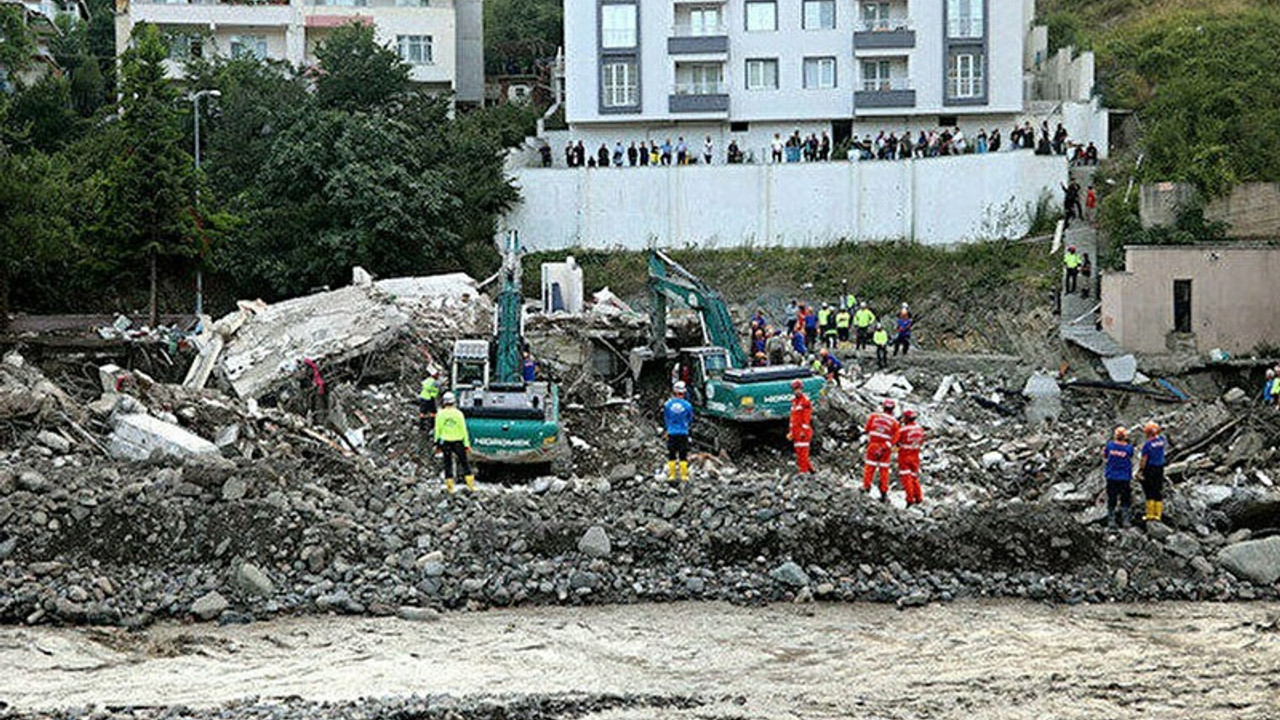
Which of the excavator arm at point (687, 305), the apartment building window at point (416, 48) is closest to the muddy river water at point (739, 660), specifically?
the excavator arm at point (687, 305)

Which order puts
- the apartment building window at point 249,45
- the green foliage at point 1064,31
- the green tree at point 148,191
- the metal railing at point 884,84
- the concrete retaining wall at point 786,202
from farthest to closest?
the apartment building window at point 249,45, the green foliage at point 1064,31, the metal railing at point 884,84, the concrete retaining wall at point 786,202, the green tree at point 148,191

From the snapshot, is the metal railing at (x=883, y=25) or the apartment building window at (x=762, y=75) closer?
the metal railing at (x=883, y=25)

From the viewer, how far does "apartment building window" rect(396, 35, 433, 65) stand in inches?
2313

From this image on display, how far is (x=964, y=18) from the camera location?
166 ft

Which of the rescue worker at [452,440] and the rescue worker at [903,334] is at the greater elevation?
the rescue worker at [903,334]

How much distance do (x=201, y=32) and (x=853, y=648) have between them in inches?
1911

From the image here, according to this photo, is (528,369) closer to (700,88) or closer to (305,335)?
(305,335)

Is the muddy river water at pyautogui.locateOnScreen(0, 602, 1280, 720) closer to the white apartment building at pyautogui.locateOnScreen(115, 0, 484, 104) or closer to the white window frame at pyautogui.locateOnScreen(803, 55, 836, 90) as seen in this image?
the white window frame at pyautogui.locateOnScreen(803, 55, 836, 90)

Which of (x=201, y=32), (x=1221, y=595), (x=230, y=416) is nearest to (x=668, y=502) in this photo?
(x=1221, y=595)

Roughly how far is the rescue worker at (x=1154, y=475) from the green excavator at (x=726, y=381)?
7.79 meters

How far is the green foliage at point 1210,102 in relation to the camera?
4216cm

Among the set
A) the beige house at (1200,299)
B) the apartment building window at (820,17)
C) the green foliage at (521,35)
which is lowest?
the beige house at (1200,299)

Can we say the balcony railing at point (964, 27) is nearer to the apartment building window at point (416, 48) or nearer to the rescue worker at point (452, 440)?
the apartment building window at point (416, 48)

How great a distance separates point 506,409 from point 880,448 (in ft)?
19.4
